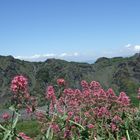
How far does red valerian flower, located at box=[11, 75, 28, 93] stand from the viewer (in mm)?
6301

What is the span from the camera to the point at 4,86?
511ft

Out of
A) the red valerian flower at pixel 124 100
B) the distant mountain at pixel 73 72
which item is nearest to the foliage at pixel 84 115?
the red valerian flower at pixel 124 100

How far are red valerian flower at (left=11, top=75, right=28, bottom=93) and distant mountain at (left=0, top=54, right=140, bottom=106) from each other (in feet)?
449

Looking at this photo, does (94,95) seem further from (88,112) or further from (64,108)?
(64,108)

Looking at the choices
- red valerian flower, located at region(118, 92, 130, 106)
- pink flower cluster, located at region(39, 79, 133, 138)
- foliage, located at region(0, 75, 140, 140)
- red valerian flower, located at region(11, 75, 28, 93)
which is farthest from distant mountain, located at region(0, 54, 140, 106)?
red valerian flower, located at region(11, 75, 28, 93)

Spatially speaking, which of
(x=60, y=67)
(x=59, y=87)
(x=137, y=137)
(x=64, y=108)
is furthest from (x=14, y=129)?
(x=60, y=67)

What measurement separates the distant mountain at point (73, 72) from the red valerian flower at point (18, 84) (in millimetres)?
136832

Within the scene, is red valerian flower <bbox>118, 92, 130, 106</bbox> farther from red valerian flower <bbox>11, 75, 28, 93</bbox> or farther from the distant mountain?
the distant mountain

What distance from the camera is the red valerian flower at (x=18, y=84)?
6301mm

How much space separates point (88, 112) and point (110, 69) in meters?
154

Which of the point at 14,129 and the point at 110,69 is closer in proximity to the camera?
the point at 14,129

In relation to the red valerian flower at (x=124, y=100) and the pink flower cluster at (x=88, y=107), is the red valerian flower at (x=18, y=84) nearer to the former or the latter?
the pink flower cluster at (x=88, y=107)

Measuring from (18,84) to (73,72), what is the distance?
493 feet

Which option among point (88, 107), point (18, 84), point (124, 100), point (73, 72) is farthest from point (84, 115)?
point (73, 72)
